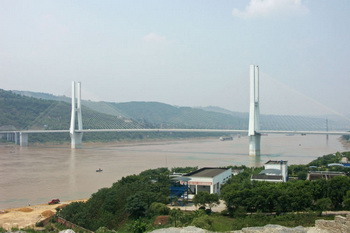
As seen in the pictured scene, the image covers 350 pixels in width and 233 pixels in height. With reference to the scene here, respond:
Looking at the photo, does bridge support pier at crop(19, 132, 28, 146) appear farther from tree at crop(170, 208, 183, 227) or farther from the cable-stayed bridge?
tree at crop(170, 208, 183, 227)

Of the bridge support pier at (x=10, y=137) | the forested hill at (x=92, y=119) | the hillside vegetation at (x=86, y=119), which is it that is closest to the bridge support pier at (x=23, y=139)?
the hillside vegetation at (x=86, y=119)

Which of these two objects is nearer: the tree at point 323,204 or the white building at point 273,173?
the tree at point 323,204

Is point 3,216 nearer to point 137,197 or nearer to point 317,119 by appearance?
point 137,197

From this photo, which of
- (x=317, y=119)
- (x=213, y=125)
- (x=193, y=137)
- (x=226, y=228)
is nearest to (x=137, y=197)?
(x=226, y=228)

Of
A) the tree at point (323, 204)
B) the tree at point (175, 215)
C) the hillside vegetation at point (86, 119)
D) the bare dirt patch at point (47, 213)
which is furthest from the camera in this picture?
the hillside vegetation at point (86, 119)

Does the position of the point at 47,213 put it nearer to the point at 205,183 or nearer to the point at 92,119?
the point at 205,183

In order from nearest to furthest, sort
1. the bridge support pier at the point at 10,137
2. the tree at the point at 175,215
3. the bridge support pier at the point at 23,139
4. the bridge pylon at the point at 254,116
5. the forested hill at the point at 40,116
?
the tree at the point at 175,215
the bridge pylon at the point at 254,116
the bridge support pier at the point at 23,139
the bridge support pier at the point at 10,137
the forested hill at the point at 40,116

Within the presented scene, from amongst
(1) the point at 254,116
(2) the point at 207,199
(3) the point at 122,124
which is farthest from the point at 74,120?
(2) the point at 207,199

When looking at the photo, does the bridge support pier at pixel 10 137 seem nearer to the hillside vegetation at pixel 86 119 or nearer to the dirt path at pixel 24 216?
the hillside vegetation at pixel 86 119

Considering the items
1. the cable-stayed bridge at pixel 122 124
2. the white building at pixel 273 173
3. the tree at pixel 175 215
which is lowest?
the tree at pixel 175 215
